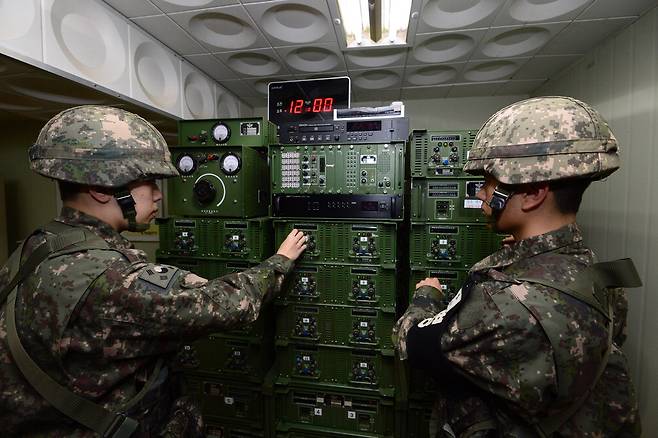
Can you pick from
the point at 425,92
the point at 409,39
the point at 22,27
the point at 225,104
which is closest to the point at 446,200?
the point at 409,39

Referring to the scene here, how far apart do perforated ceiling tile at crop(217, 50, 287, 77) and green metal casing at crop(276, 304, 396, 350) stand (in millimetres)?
2115

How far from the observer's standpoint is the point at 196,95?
2910 millimetres

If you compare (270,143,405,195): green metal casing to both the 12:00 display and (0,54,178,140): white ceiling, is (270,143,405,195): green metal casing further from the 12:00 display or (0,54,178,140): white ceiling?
(0,54,178,140): white ceiling

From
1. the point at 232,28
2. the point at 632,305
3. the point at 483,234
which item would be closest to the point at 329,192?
the point at 483,234

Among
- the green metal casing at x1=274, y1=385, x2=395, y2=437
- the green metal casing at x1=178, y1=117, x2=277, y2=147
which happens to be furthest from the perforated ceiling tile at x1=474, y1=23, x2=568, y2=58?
the green metal casing at x1=274, y1=385, x2=395, y2=437

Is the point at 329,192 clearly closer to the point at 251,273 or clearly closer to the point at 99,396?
the point at 251,273

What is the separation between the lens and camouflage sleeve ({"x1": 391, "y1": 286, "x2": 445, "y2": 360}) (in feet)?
3.59

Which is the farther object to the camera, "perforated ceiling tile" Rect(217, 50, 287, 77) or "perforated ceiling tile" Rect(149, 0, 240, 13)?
"perforated ceiling tile" Rect(217, 50, 287, 77)

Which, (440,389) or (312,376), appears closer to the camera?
(440,389)

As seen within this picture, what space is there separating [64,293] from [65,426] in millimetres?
476

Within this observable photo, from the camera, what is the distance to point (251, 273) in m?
1.38

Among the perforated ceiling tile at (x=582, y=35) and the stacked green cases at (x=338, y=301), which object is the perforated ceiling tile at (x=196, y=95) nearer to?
the stacked green cases at (x=338, y=301)

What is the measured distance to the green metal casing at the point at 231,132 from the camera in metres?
2.11

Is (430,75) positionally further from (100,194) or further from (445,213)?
(100,194)
